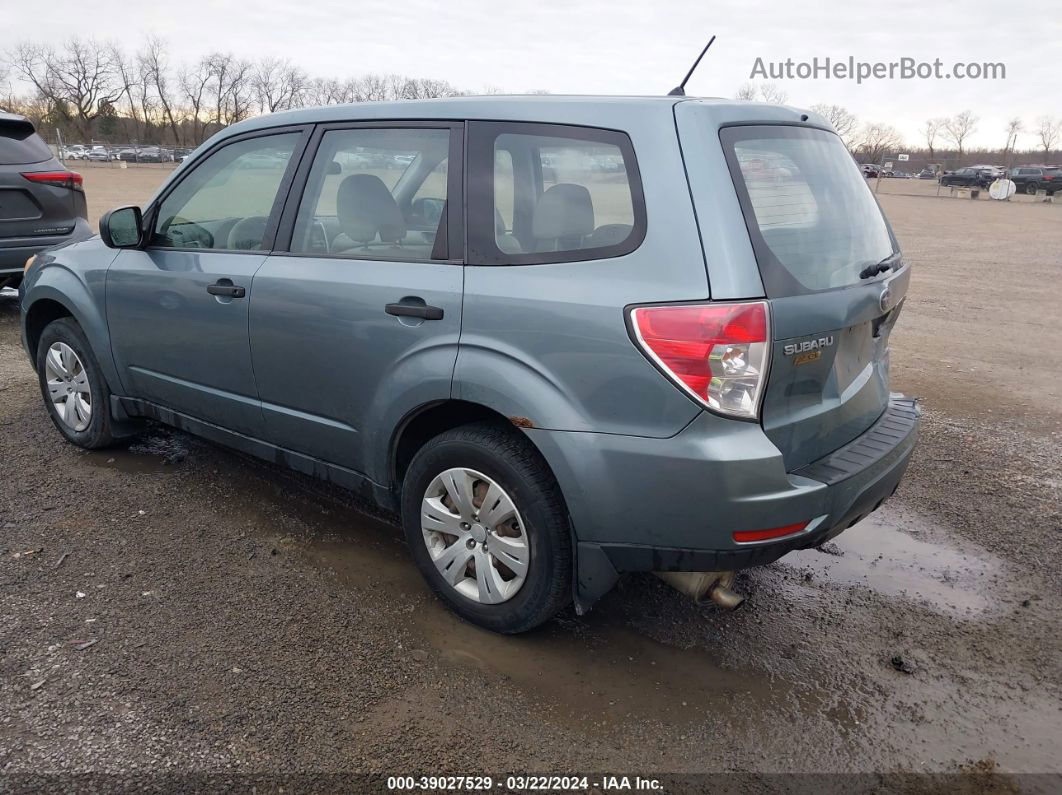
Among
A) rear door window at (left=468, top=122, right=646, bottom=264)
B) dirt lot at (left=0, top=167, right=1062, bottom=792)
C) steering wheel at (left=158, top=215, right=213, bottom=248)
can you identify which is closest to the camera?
dirt lot at (left=0, top=167, right=1062, bottom=792)

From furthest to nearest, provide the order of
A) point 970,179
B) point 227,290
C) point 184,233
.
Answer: point 970,179 → point 184,233 → point 227,290

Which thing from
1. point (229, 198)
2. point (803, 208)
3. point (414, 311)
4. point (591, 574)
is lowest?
point (591, 574)

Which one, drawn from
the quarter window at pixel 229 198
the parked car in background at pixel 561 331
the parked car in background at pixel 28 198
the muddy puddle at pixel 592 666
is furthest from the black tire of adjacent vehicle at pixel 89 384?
the parked car in background at pixel 28 198

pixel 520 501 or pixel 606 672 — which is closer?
pixel 520 501

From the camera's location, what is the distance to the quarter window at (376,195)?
2.98 meters

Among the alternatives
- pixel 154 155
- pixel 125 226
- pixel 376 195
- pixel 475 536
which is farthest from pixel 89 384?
pixel 154 155

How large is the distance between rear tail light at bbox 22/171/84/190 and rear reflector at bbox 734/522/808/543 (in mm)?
7204

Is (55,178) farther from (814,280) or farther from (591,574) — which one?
(814,280)

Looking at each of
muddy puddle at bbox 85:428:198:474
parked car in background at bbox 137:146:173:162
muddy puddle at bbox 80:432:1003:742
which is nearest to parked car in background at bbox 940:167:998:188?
muddy puddle at bbox 80:432:1003:742

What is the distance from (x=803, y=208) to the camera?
8.82 feet

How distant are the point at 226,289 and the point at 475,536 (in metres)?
1.60

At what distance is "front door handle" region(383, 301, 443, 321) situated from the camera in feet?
9.19

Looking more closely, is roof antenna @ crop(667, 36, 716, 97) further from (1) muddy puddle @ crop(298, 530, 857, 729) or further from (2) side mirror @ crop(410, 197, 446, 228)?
(1) muddy puddle @ crop(298, 530, 857, 729)

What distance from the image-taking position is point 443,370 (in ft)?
9.12
